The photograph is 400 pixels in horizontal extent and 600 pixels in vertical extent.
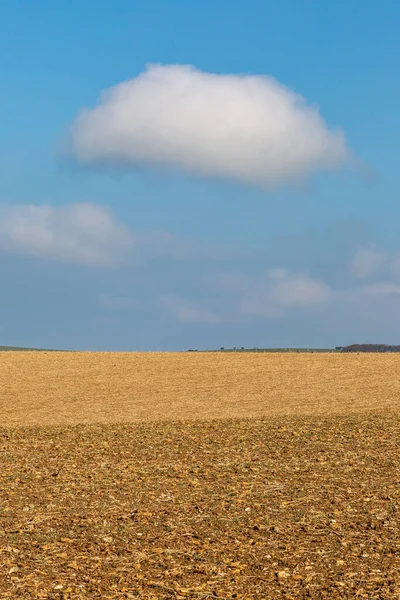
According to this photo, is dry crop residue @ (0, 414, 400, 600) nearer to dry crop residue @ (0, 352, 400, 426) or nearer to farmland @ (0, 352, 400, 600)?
farmland @ (0, 352, 400, 600)

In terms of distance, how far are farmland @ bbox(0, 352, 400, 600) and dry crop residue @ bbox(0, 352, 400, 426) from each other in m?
1.81

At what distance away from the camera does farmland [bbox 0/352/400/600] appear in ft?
30.1

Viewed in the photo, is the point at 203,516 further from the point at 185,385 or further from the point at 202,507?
the point at 185,385

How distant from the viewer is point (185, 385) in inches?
1609

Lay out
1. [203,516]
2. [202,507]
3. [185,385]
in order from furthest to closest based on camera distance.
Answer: [185,385]
[202,507]
[203,516]

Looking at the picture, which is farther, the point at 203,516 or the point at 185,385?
the point at 185,385

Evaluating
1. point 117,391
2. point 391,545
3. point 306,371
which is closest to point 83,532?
point 391,545

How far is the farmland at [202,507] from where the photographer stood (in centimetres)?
917

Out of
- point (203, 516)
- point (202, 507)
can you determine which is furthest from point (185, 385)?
point (203, 516)

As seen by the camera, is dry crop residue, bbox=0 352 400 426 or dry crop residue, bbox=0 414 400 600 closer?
dry crop residue, bbox=0 414 400 600

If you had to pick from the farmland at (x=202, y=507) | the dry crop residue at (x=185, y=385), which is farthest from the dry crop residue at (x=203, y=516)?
the dry crop residue at (x=185, y=385)

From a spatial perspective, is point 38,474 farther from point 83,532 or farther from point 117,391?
point 117,391

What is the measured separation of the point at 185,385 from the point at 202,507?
28347 millimetres

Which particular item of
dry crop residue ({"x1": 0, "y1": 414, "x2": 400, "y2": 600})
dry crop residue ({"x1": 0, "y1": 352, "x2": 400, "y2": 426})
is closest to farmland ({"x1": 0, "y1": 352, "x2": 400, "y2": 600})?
dry crop residue ({"x1": 0, "y1": 414, "x2": 400, "y2": 600})
